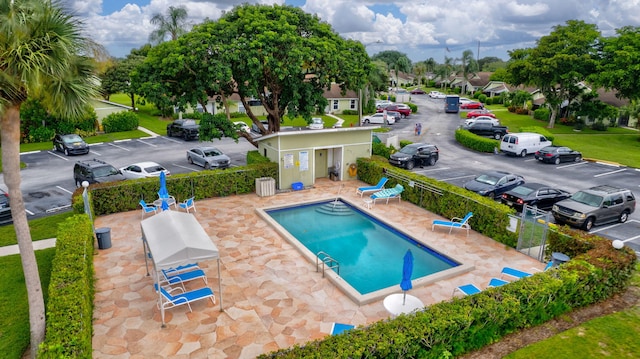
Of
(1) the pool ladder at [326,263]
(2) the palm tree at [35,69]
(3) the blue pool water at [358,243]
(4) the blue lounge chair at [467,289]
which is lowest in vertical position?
(3) the blue pool water at [358,243]

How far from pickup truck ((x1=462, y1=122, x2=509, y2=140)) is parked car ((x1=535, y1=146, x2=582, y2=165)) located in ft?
31.0

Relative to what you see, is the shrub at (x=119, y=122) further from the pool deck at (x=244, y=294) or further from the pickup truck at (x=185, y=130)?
the pool deck at (x=244, y=294)

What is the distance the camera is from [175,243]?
420 inches

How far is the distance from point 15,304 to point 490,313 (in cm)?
1226

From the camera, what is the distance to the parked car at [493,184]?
20844 mm

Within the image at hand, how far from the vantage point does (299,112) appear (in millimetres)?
26094

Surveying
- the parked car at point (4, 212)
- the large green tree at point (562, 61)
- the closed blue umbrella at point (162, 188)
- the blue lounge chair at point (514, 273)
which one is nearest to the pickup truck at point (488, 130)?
the large green tree at point (562, 61)

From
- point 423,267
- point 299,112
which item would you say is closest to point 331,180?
point 299,112

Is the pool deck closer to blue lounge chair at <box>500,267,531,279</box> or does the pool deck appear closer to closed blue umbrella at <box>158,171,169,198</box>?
blue lounge chair at <box>500,267,531,279</box>

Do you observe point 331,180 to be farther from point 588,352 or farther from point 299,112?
point 588,352

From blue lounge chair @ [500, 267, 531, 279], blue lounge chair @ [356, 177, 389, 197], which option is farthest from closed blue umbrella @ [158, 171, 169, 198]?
→ blue lounge chair @ [500, 267, 531, 279]

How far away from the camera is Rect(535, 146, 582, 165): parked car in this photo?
99.4 ft

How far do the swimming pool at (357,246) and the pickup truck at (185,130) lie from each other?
21183 millimetres

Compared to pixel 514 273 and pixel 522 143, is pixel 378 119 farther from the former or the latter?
pixel 514 273
